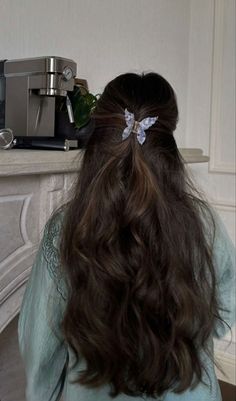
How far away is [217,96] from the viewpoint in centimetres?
241

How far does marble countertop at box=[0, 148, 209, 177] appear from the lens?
1085mm

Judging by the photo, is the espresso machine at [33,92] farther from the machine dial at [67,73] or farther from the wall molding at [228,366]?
the wall molding at [228,366]

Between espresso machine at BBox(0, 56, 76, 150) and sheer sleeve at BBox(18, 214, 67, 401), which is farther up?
espresso machine at BBox(0, 56, 76, 150)

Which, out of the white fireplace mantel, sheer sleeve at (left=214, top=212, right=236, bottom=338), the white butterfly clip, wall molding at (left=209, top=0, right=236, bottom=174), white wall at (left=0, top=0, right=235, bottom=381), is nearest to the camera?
the white butterfly clip

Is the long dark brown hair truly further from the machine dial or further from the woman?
the machine dial

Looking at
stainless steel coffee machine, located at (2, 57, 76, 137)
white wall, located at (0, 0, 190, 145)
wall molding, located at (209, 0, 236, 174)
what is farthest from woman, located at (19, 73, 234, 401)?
wall molding, located at (209, 0, 236, 174)

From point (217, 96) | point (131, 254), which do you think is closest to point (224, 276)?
point (131, 254)

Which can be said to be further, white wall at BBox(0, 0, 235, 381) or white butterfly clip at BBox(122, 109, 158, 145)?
white wall at BBox(0, 0, 235, 381)

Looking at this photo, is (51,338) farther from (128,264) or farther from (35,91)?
(35,91)

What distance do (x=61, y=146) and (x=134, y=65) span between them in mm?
943

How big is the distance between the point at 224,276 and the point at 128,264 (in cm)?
35

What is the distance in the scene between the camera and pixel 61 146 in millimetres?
1317

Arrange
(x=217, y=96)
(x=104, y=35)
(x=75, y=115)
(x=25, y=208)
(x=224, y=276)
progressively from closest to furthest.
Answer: (x=224, y=276) < (x=25, y=208) < (x=75, y=115) < (x=104, y=35) < (x=217, y=96)

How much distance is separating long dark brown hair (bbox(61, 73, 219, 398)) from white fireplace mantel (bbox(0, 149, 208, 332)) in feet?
0.96
